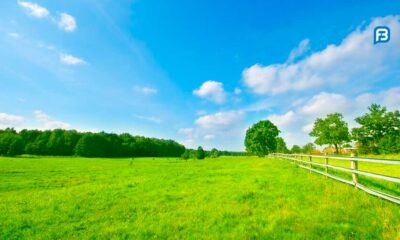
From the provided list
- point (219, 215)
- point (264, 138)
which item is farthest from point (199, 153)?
point (219, 215)

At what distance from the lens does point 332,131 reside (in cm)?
8981

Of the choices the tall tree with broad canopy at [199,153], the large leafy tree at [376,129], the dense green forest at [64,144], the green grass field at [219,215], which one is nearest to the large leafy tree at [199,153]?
the tall tree with broad canopy at [199,153]

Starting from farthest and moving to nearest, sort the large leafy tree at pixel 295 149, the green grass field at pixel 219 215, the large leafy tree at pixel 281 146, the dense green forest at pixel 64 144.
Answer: the dense green forest at pixel 64 144 → the large leafy tree at pixel 295 149 → the large leafy tree at pixel 281 146 → the green grass field at pixel 219 215

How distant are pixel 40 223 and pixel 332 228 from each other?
9713 millimetres

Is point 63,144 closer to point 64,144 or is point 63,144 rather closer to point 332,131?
point 64,144

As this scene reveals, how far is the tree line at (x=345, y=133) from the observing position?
263 feet

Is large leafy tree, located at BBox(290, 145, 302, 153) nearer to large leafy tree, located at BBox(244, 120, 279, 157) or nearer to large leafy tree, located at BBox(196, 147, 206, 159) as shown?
large leafy tree, located at BBox(244, 120, 279, 157)

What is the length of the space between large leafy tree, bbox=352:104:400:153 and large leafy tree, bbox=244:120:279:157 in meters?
24.6

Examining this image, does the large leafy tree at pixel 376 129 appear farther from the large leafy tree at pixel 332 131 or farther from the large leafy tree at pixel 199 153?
the large leafy tree at pixel 199 153

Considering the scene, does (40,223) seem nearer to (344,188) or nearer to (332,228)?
(332,228)

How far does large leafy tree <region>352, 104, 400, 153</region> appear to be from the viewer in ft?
260

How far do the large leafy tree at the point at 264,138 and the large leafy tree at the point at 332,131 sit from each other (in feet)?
54.8

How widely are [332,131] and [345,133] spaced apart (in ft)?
12.4

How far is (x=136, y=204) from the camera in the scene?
1206 centimetres
